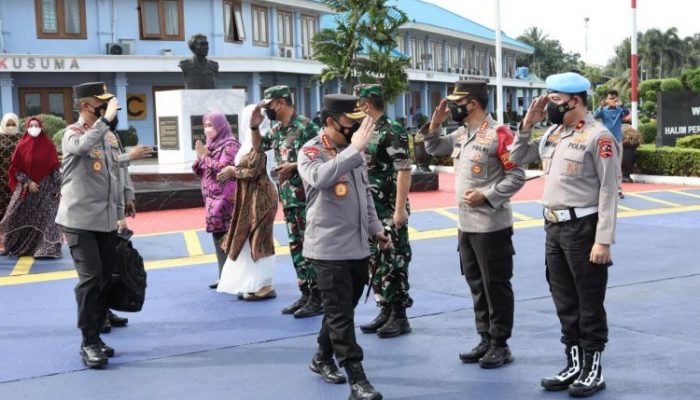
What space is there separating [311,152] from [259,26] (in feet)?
99.6

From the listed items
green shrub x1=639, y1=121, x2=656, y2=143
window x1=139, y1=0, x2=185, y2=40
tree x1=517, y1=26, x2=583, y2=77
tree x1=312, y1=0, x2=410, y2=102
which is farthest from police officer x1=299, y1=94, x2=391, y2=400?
tree x1=517, y1=26, x2=583, y2=77

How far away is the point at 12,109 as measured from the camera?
29234 mm

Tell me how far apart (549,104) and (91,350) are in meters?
3.37

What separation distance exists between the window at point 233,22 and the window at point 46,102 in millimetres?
6331

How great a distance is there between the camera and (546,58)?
9044cm

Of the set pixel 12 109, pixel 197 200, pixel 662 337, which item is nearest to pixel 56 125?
pixel 12 109

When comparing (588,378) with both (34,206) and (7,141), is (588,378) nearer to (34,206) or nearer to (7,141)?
(34,206)

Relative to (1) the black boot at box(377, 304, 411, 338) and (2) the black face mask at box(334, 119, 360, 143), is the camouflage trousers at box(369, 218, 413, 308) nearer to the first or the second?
(1) the black boot at box(377, 304, 411, 338)

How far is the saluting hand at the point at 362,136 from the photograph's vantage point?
4.61 m

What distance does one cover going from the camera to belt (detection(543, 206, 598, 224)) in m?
4.81

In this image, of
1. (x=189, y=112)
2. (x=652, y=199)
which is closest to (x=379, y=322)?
(x=652, y=199)

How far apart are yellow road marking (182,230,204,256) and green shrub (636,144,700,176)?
10015 millimetres

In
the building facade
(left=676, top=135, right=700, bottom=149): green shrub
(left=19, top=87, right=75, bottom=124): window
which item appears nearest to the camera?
(left=676, top=135, right=700, bottom=149): green shrub

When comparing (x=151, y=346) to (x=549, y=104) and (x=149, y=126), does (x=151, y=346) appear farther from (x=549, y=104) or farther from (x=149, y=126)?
(x=149, y=126)
